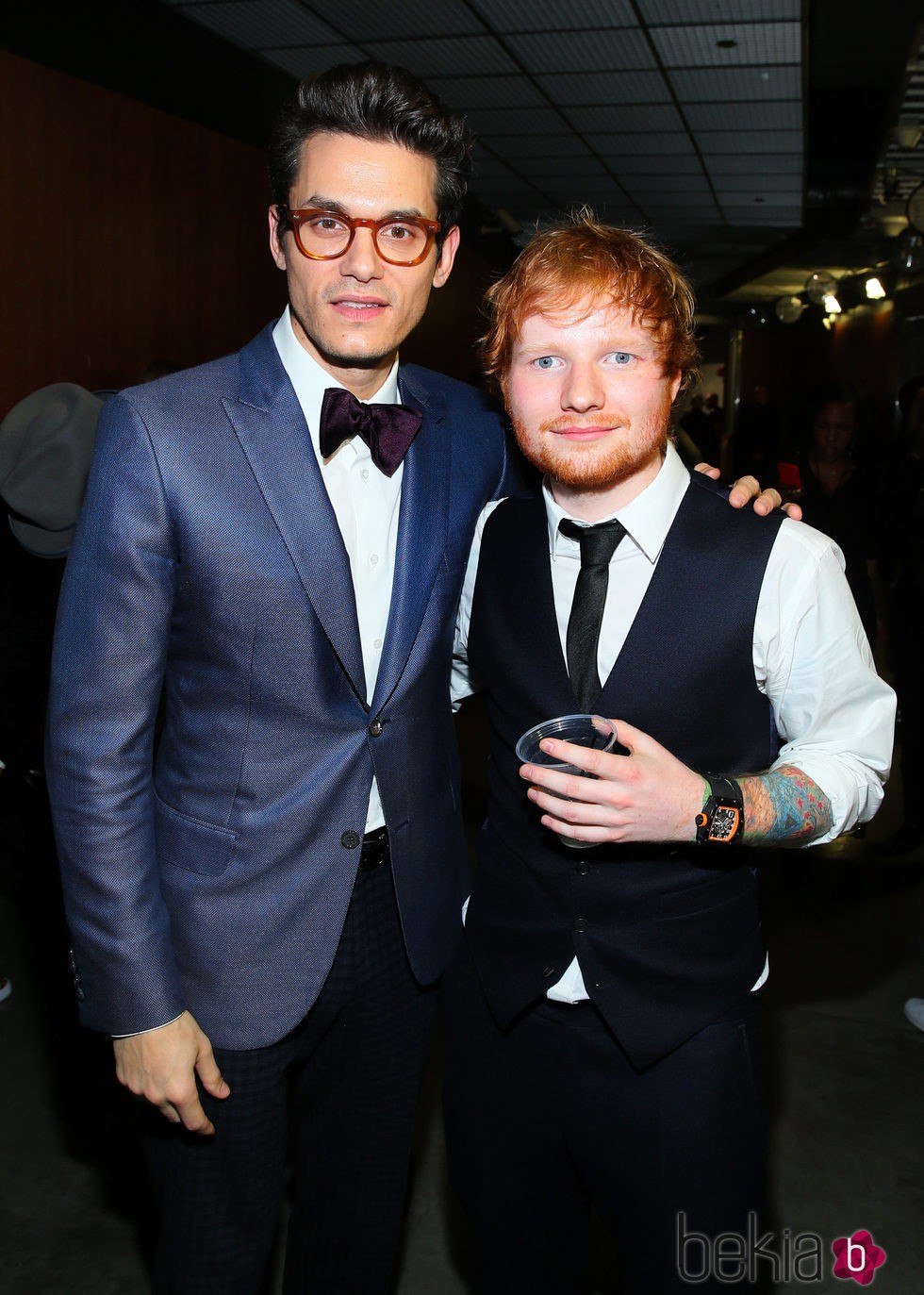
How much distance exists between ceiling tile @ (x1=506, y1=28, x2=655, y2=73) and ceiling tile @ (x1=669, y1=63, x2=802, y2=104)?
40cm

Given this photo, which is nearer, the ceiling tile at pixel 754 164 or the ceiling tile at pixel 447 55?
the ceiling tile at pixel 447 55

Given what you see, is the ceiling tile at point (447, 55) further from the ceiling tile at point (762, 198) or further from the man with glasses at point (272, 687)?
the man with glasses at point (272, 687)

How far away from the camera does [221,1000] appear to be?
4.73ft

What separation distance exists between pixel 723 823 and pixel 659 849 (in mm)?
175

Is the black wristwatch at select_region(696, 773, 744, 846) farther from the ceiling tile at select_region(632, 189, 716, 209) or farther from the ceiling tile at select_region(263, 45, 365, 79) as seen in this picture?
the ceiling tile at select_region(632, 189, 716, 209)

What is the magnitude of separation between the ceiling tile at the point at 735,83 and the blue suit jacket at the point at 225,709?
6.23m

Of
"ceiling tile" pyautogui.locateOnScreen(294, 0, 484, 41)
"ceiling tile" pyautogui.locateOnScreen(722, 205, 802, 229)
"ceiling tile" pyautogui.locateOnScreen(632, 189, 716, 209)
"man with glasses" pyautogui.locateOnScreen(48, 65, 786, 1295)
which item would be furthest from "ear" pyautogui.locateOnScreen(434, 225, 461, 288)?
"ceiling tile" pyautogui.locateOnScreen(722, 205, 802, 229)

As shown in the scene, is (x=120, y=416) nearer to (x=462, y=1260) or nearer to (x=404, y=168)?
(x=404, y=168)

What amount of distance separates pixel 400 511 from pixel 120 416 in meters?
0.39

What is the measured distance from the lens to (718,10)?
554cm

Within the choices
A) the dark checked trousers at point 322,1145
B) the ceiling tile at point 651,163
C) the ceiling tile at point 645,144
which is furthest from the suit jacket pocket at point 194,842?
the ceiling tile at point 651,163

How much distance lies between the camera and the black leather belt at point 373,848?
1.52 m

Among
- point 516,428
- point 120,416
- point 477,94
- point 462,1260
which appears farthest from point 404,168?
point 477,94

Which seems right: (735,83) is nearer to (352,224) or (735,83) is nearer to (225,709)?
(352,224)
